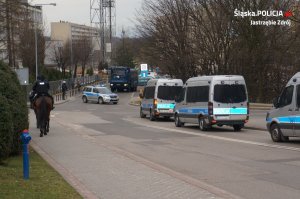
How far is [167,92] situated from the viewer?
1265 inches

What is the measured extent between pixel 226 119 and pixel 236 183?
522 inches

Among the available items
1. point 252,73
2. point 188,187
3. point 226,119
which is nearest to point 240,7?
point 252,73

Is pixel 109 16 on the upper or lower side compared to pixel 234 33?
upper

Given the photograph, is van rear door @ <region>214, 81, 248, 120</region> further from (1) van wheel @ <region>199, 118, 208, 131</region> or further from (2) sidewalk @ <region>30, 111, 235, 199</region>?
(2) sidewalk @ <region>30, 111, 235, 199</region>

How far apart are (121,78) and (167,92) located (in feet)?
167

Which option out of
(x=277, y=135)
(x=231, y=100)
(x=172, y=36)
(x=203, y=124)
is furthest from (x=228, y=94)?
(x=172, y=36)

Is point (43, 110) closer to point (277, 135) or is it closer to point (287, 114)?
point (277, 135)

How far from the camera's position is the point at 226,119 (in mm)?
23219

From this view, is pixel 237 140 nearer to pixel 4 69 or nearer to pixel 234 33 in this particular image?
pixel 4 69

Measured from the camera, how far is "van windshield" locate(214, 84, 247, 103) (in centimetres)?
2316

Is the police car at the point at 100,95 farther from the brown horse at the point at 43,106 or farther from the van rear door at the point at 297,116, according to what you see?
the van rear door at the point at 297,116

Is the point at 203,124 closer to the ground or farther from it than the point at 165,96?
closer to the ground

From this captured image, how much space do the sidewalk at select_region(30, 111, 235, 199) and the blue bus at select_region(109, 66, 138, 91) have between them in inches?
2594

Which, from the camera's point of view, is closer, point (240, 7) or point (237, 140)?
point (237, 140)
